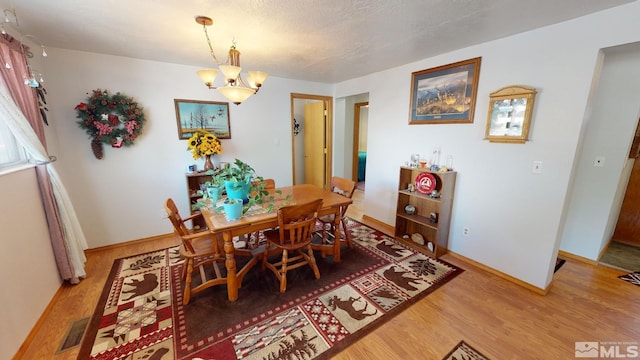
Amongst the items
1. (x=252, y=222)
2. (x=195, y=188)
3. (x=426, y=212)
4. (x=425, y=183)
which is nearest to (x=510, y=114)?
(x=425, y=183)

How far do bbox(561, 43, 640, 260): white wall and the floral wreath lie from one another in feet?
15.7

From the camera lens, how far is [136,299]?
203 centimetres

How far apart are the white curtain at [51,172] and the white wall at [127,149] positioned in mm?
647

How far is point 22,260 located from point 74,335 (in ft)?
2.13

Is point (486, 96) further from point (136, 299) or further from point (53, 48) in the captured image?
point (53, 48)

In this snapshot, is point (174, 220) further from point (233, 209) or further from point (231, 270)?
point (231, 270)

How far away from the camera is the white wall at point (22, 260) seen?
1466mm

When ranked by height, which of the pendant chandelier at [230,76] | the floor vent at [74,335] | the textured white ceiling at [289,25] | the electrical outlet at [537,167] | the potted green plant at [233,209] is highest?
the textured white ceiling at [289,25]

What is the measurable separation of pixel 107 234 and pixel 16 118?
65.3 inches

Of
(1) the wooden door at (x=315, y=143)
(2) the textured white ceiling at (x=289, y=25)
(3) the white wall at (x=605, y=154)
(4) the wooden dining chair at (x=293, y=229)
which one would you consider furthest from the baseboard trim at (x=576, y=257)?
(1) the wooden door at (x=315, y=143)

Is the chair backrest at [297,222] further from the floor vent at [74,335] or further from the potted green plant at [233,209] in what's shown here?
the floor vent at [74,335]

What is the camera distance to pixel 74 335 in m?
1.69

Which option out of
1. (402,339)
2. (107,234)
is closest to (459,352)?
(402,339)

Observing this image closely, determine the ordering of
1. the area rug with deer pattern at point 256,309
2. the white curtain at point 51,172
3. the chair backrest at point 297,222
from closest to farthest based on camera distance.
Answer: the area rug with deer pattern at point 256,309 → the white curtain at point 51,172 → the chair backrest at point 297,222
